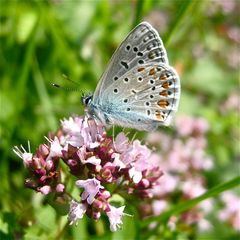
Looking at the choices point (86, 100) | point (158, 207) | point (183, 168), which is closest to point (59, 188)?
point (86, 100)

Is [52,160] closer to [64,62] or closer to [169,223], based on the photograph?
[169,223]

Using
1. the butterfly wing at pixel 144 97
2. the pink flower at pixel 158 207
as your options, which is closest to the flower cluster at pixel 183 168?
the pink flower at pixel 158 207

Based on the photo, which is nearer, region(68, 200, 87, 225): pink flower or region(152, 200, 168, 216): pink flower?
region(68, 200, 87, 225): pink flower

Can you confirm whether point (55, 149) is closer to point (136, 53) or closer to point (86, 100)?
point (86, 100)

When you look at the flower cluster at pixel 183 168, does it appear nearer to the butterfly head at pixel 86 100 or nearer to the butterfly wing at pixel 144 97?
the butterfly wing at pixel 144 97

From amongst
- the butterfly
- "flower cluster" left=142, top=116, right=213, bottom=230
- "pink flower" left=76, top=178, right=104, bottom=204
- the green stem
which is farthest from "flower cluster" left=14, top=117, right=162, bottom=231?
"flower cluster" left=142, top=116, right=213, bottom=230

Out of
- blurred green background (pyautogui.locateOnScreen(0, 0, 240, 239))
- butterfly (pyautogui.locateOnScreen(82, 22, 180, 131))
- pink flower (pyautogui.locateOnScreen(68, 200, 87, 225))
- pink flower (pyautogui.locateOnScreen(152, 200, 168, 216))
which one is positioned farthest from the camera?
blurred green background (pyautogui.locateOnScreen(0, 0, 240, 239))

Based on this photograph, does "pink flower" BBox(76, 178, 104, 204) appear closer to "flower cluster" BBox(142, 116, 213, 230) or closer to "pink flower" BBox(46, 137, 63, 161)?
"pink flower" BBox(46, 137, 63, 161)
